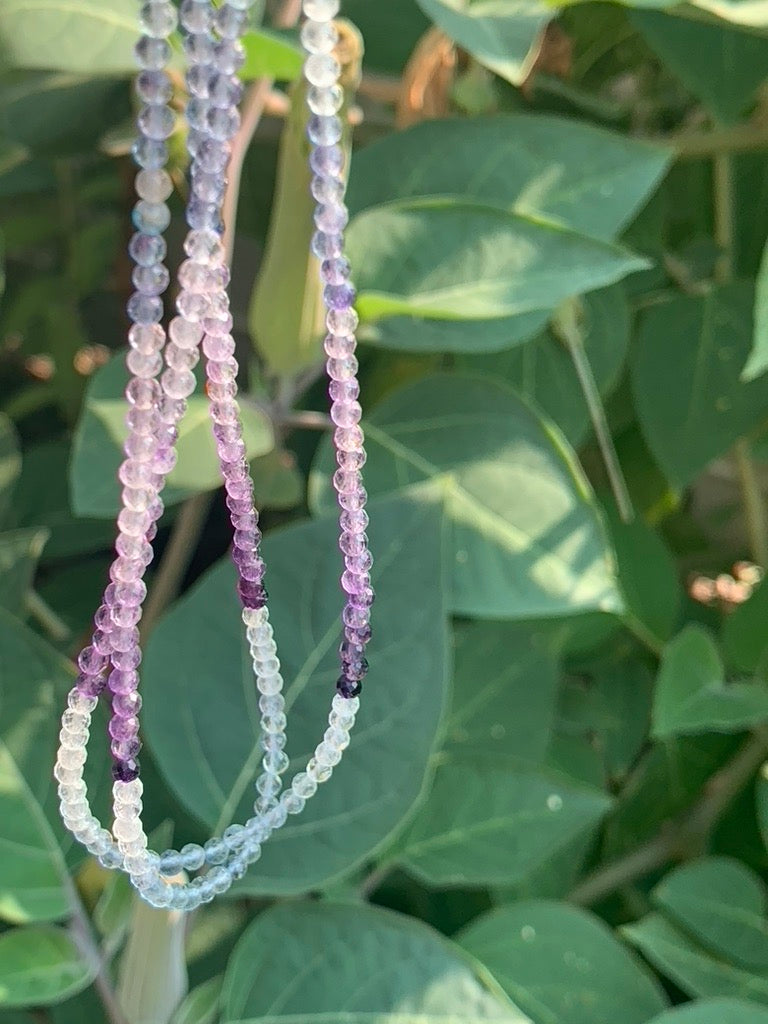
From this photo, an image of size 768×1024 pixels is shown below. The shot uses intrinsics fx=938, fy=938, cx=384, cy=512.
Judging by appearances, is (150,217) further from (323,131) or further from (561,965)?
(561,965)

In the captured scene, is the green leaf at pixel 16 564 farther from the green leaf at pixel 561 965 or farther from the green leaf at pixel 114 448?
the green leaf at pixel 561 965

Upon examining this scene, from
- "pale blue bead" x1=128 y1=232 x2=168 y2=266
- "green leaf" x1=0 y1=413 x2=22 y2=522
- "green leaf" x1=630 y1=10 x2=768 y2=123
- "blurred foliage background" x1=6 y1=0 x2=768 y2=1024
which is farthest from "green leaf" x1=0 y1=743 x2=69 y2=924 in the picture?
"green leaf" x1=630 y1=10 x2=768 y2=123

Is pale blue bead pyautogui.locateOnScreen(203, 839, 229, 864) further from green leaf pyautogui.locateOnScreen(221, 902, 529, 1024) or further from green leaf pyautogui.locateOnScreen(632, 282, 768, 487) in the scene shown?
green leaf pyautogui.locateOnScreen(632, 282, 768, 487)

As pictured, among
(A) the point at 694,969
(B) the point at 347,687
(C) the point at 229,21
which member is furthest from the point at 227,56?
(A) the point at 694,969

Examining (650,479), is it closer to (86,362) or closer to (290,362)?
(290,362)

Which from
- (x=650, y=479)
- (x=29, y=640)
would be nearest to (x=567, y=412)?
(x=650, y=479)

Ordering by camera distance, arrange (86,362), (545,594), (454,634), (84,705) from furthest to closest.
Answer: (86,362), (454,634), (545,594), (84,705)
